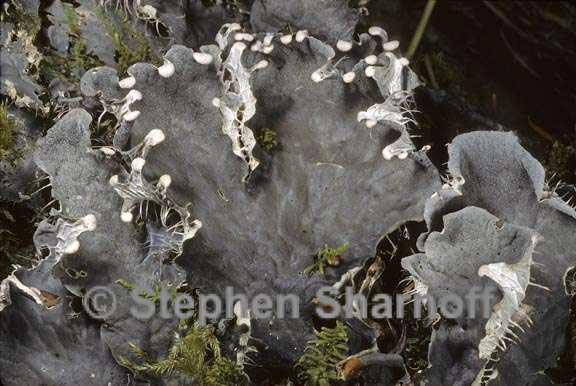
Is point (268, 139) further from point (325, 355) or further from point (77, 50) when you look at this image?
point (77, 50)

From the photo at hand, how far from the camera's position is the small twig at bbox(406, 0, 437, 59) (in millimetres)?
1926

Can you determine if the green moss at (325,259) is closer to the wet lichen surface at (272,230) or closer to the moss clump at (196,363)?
the wet lichen surface at (272,230)

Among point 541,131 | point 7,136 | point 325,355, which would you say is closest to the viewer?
point 325,355

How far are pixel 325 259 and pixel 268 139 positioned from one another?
0.29 m

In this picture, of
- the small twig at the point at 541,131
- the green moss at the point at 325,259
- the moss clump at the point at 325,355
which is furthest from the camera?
→ the small twig at the point at 541,131

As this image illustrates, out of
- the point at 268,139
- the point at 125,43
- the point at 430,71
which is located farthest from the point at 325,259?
the point at 430,71

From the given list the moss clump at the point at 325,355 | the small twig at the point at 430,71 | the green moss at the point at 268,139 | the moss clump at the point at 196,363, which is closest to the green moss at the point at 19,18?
the green moss at the point at 268,139

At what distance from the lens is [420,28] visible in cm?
196

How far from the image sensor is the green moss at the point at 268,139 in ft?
4.42

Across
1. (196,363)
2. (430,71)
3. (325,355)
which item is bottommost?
(196,363)

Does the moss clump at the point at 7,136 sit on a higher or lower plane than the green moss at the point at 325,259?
lower

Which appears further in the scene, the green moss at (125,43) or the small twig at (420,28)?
the small twig at (420,28)

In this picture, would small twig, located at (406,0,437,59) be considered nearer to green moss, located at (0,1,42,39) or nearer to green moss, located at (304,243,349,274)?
green moss, located at (304,243,349,274)

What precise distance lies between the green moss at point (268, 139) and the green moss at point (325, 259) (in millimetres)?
244
